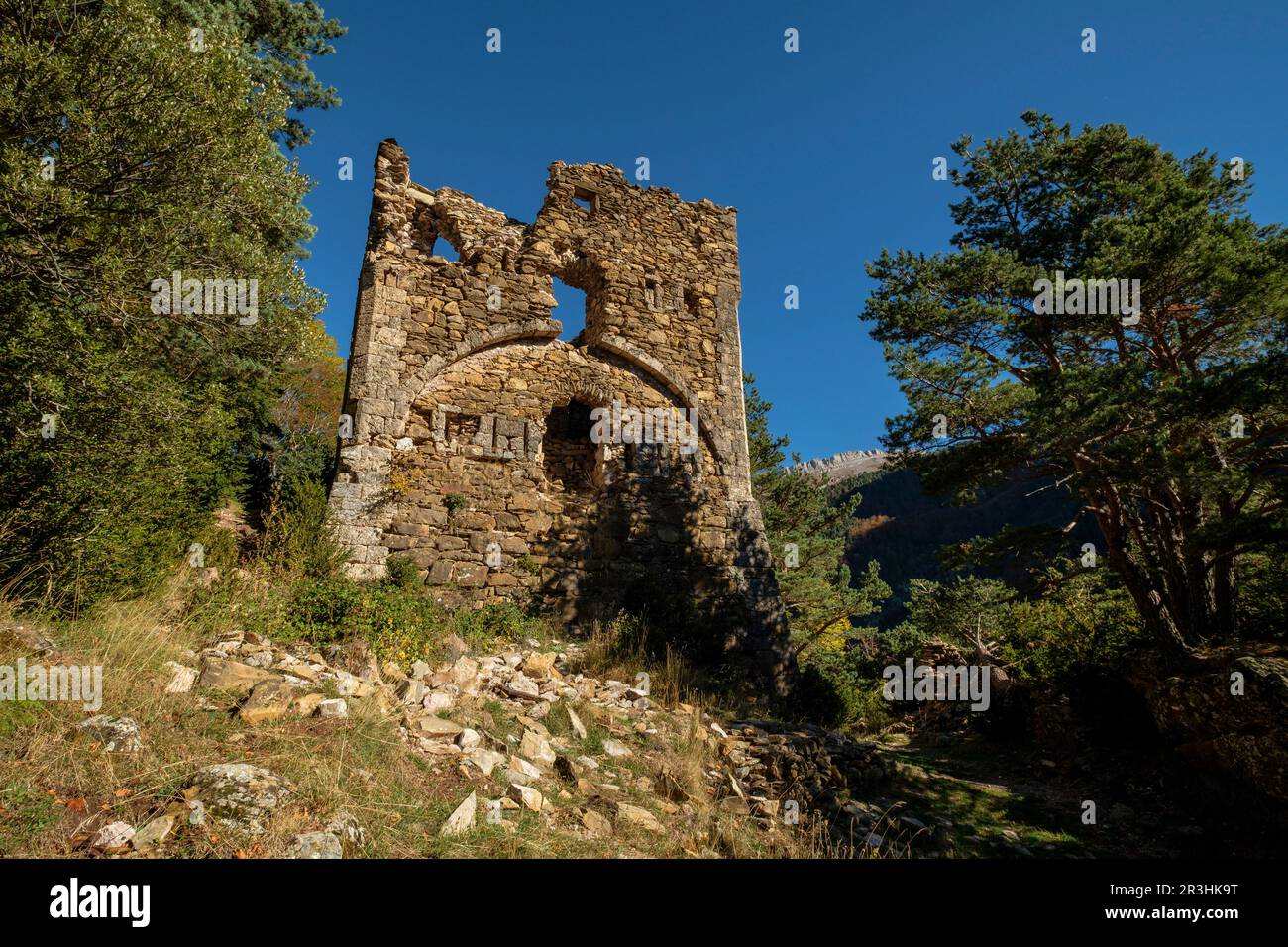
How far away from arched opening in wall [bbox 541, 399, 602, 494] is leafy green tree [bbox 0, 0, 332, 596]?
186 inches

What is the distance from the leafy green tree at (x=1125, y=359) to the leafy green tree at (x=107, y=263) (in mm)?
8940

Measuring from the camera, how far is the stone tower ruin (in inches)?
331

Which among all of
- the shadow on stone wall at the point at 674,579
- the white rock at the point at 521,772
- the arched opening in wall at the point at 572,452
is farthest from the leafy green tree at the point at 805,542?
the white rock at the point at 521,772

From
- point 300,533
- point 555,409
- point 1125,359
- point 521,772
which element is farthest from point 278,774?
point 1125,359

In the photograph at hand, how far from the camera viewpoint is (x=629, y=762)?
5.23 m

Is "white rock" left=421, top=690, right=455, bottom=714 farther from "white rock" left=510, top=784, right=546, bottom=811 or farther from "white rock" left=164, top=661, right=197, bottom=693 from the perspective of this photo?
"white rock" left=164, top=661, right=197, bottom=693

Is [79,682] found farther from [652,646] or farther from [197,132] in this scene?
[652,646]

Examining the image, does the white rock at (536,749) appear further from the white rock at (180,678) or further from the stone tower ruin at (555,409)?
the stone tower ruin at (555,409)

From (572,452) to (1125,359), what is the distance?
831cm

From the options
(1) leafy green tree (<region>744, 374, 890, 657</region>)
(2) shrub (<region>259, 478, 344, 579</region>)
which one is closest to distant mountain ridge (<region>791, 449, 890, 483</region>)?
(1) leafy green tree (<region>744, 374, 890, 657</region>)

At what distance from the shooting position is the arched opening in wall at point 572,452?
9961 millimetres

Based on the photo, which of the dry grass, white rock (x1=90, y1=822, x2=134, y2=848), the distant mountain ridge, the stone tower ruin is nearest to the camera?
white rock (x1=90, y1=822, x2=134, y2=848)
